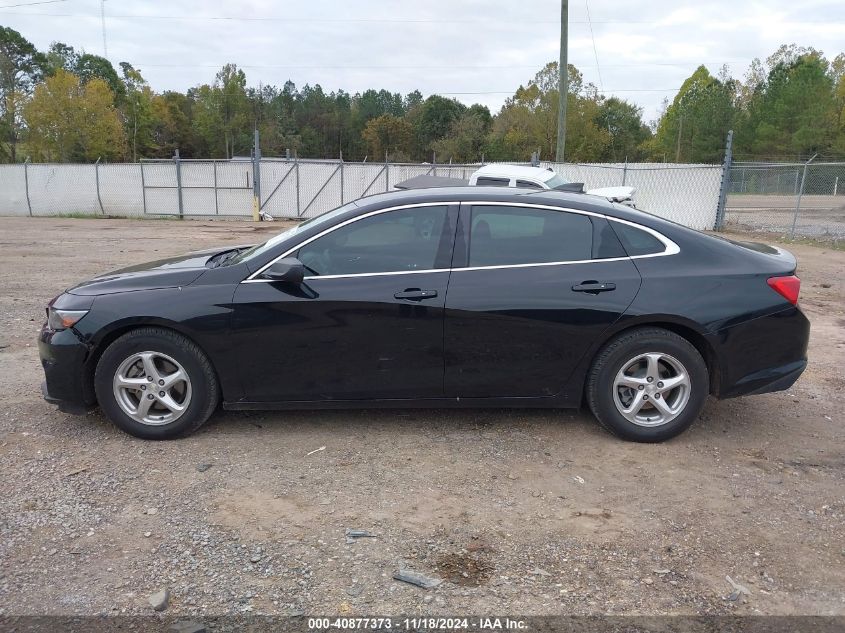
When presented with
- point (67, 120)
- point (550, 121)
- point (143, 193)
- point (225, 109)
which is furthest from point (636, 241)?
point (225, 109)

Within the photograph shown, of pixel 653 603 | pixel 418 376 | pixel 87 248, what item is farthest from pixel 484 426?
pixel 87 248

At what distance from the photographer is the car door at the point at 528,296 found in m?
3.99

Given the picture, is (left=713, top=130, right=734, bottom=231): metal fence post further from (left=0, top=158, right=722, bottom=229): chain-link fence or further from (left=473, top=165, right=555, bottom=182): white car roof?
(left=473, top=165, right=555, bottom=182): white car roof

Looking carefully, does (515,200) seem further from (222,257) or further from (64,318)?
(64,318)

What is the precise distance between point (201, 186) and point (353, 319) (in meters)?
21.3

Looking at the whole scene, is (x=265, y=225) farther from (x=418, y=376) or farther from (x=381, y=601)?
(x=381, y=601)

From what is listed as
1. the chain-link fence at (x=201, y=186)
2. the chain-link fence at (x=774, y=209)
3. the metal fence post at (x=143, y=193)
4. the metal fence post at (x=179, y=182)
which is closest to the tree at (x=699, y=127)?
the chain-link fence at (x=774, y=209)

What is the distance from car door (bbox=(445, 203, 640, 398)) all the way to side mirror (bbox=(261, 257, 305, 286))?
3.00ft

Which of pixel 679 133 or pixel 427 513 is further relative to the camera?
pixel 679 133

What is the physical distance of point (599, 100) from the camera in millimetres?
52906

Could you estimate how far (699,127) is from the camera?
4797cm

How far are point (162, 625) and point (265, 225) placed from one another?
1968 cm

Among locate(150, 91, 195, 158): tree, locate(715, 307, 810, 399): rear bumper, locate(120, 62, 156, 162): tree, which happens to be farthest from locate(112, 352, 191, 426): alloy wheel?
locate(150, 91, 195, 158): tree

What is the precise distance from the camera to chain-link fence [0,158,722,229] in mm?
22609
